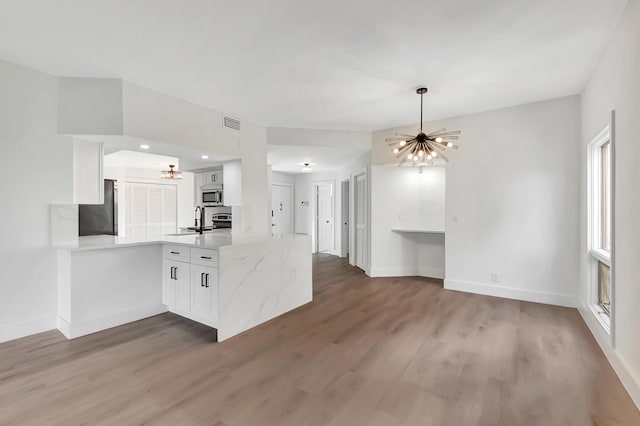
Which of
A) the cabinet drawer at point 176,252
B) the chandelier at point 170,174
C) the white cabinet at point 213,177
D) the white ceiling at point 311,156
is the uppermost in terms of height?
the white ceiling at point 311,156

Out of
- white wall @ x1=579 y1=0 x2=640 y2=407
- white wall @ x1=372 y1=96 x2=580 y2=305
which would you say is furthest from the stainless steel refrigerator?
white wall @ x1=579 y1=0 x2=640 y2=407

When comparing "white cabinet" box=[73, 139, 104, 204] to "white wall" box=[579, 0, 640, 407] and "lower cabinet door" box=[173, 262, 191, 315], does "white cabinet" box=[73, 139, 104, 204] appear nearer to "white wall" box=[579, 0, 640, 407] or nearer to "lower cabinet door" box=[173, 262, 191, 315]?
"lower cabinet door" box=[173, 262, 191, 315]

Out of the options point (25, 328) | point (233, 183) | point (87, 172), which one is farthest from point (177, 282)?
point (233, 183)

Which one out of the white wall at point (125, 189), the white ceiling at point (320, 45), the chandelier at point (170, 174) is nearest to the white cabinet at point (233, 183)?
the white ceiling at point (320, 45)

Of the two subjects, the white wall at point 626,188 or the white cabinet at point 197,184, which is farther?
the white cabinet at point 197,184

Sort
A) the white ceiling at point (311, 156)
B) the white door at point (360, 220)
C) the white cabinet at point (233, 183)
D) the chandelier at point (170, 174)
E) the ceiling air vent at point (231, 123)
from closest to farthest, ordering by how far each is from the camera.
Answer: the ceiling air vent at point (231, 123) < the white cabinet at point (233, 183) < the white ceiling at point (311, 156) < the white door at point (360, 220) < the chandelier at point (170, 174)

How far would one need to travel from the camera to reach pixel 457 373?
2.27 m

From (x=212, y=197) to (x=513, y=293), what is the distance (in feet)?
16.8

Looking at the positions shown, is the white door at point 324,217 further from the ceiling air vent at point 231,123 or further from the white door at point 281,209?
the ceiling air vent at point 231,123

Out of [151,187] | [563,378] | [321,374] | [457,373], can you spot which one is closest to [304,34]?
[321,374]

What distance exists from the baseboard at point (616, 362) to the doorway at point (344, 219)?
4.82 m

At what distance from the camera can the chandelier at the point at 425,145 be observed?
3715 millimetres

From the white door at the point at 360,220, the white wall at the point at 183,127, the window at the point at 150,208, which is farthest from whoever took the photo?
the window at the point at 150,208

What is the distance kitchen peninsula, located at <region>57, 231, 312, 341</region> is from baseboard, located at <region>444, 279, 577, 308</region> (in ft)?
8.55
